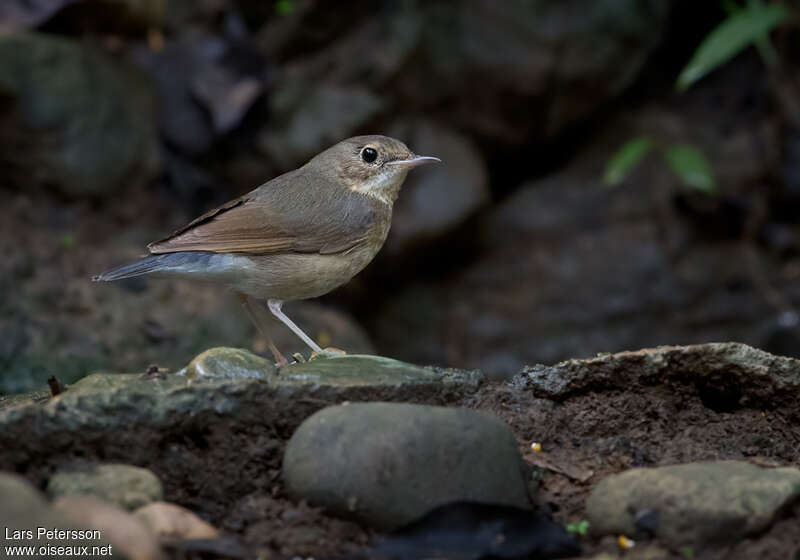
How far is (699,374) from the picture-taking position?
14.2 feet

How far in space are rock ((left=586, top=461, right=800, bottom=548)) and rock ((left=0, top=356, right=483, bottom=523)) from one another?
1.10m

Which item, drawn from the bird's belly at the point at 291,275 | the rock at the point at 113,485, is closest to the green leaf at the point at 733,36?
the bird's belly at the point at 291,275

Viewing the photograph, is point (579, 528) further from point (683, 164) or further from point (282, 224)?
point (683, 164)

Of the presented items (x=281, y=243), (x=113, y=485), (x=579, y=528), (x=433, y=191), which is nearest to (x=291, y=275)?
(x=281, y=243)

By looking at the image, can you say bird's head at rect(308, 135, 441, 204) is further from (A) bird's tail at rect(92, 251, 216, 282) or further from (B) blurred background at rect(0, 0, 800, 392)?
(B) blurred background at rect(0, 0, 800, 392)

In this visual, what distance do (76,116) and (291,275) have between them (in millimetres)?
4565

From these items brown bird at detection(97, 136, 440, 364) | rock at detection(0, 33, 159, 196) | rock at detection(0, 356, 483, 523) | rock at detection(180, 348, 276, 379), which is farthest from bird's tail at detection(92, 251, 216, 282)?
rock at detection(0, 33, 159, 196)

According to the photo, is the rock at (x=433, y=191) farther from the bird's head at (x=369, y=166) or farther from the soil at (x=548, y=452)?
the soil at (x=548, y=452)

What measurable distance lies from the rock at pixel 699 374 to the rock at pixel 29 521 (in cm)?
230

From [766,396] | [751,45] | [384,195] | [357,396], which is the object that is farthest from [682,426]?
[751,45]

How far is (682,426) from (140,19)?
7361 mm

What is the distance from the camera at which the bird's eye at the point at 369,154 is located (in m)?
5.98

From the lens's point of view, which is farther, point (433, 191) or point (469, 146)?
point (469, 146)

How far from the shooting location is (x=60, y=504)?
296 centimetres
